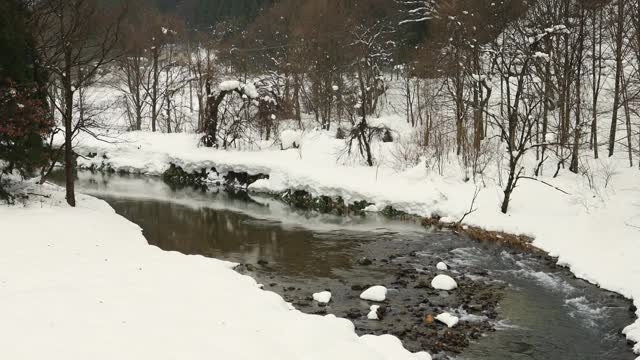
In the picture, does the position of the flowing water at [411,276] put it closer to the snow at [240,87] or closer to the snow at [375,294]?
the snow at [375,294]

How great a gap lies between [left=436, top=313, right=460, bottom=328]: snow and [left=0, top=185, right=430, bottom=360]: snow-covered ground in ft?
Result: 6.19

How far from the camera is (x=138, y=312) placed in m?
8.37

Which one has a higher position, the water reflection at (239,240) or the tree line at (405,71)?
the tree line at (405,71)

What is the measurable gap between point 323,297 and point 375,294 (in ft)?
3.75

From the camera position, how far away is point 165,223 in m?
19.6

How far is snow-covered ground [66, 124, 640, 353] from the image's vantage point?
47.2ft

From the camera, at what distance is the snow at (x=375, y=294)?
11953mm

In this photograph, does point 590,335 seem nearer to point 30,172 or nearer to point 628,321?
point 628,321

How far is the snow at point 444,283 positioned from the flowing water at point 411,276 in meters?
0.26

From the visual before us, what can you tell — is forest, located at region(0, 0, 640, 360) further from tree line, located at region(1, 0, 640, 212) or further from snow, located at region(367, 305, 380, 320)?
tree line, located at region(1, 0, 640, 212)

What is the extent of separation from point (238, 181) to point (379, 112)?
14908 millimetres

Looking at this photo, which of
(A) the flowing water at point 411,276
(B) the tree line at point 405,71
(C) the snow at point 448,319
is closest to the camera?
(A) the flowing water at point 411,276

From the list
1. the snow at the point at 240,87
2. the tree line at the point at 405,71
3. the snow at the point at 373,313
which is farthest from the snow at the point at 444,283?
the snow at the point at 240,87

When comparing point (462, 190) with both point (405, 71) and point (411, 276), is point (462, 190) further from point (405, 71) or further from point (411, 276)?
point (405, 71)
